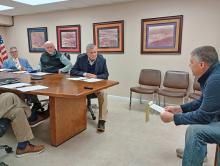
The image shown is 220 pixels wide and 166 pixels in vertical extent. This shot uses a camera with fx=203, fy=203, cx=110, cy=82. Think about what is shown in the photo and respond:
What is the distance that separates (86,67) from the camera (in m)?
3.27

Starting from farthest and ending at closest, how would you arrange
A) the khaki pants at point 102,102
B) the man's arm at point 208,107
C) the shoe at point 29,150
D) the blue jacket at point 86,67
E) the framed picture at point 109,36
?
the framed picture at point 109,36 < the blue jacket at point 86,67 < the khaki pants at point 102,102 < the shoe at point 29,150 < the man's arm at point 208,107

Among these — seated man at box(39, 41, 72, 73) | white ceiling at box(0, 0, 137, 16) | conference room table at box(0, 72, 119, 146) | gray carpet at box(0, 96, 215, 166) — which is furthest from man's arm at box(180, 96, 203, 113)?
white ceiling at box(0, 0, 137, 16)

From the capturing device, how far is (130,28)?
4.30 meters

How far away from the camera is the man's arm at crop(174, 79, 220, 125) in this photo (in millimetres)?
1430

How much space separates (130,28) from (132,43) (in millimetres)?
315

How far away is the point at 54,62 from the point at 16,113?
182cm

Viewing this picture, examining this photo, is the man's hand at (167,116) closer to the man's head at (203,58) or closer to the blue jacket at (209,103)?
the blue jacket at (209,103)

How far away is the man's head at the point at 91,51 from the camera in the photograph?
3.03 metres

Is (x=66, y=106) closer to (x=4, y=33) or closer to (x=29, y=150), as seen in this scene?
(x=29, y=150)

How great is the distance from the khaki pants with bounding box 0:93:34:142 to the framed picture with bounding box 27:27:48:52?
12.2 ft

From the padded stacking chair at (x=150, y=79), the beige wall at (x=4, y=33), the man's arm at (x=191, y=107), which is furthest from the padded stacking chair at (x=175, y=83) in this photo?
the beige wall at (x=4, y=33)

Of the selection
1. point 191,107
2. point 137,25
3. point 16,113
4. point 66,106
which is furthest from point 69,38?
point 191,107

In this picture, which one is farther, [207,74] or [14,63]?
[14,63]

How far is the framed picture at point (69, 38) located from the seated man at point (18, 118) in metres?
3.07
